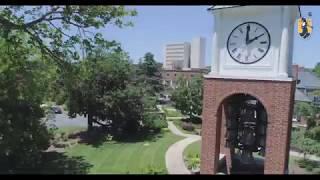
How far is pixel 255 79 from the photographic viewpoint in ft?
12.5

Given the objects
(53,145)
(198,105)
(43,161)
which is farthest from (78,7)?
(198,105)

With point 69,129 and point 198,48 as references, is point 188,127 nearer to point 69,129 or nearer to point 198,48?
point 69,129

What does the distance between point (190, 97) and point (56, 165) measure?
1161 centimetres

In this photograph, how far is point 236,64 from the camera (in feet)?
12.8

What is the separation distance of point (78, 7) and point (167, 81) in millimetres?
18152

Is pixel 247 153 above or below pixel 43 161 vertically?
above

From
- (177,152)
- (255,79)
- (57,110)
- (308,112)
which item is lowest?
(177,152)

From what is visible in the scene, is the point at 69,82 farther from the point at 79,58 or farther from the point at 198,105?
the point at 198,105

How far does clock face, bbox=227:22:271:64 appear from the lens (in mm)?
3699

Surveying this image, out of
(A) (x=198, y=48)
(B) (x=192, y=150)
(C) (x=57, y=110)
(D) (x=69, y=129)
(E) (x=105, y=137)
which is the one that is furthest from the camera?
(E) (x=105, y=137)

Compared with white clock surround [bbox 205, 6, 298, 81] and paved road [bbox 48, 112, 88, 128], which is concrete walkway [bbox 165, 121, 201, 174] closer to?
paved road [bbox 48, 112, 88, 128]

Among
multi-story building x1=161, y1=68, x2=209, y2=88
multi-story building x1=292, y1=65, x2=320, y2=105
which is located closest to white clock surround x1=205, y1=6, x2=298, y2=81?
multi-story building x1=161, y1=68, x2=209, y2=88

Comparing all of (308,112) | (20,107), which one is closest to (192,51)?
(20,107)

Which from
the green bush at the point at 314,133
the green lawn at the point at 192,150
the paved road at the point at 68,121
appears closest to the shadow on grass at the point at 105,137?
the paved road at the point at 68,121
